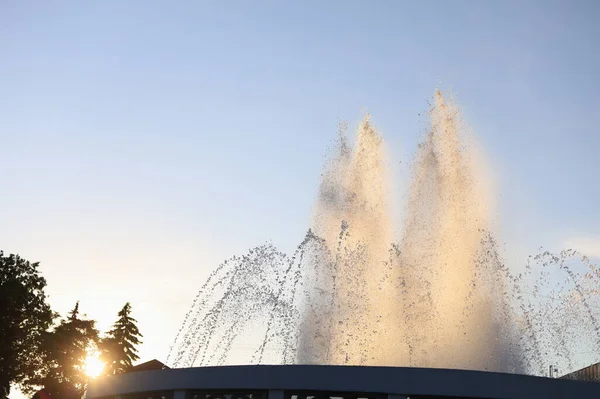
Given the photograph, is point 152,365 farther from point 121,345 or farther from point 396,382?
point 396,382

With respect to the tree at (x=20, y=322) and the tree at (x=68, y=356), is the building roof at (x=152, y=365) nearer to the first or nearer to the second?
the tree at (x=68, y=356)

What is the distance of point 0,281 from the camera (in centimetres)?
6141

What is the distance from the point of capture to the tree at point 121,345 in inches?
3644

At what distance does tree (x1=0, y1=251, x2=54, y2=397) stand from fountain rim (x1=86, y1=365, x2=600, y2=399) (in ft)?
115

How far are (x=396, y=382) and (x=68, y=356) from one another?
57749mm

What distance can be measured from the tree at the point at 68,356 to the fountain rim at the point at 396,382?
38270 mm

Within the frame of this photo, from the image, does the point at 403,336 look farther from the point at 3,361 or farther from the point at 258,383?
the point at 3,361

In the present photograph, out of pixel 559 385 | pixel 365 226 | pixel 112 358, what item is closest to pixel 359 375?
pixel 559 385

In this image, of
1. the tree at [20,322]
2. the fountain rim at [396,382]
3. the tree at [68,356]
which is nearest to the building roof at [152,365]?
the tree at [68,356]

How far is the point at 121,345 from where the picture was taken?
9394 centimetres

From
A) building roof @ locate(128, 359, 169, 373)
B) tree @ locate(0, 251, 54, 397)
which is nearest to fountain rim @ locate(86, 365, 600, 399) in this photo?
tree @ locate(0, 251, 54, 397)

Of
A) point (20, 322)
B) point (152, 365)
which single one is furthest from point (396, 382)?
point (152, 365)

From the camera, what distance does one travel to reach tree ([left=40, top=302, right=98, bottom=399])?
2611 inches

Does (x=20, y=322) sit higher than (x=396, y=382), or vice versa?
(x=20, y=322)
